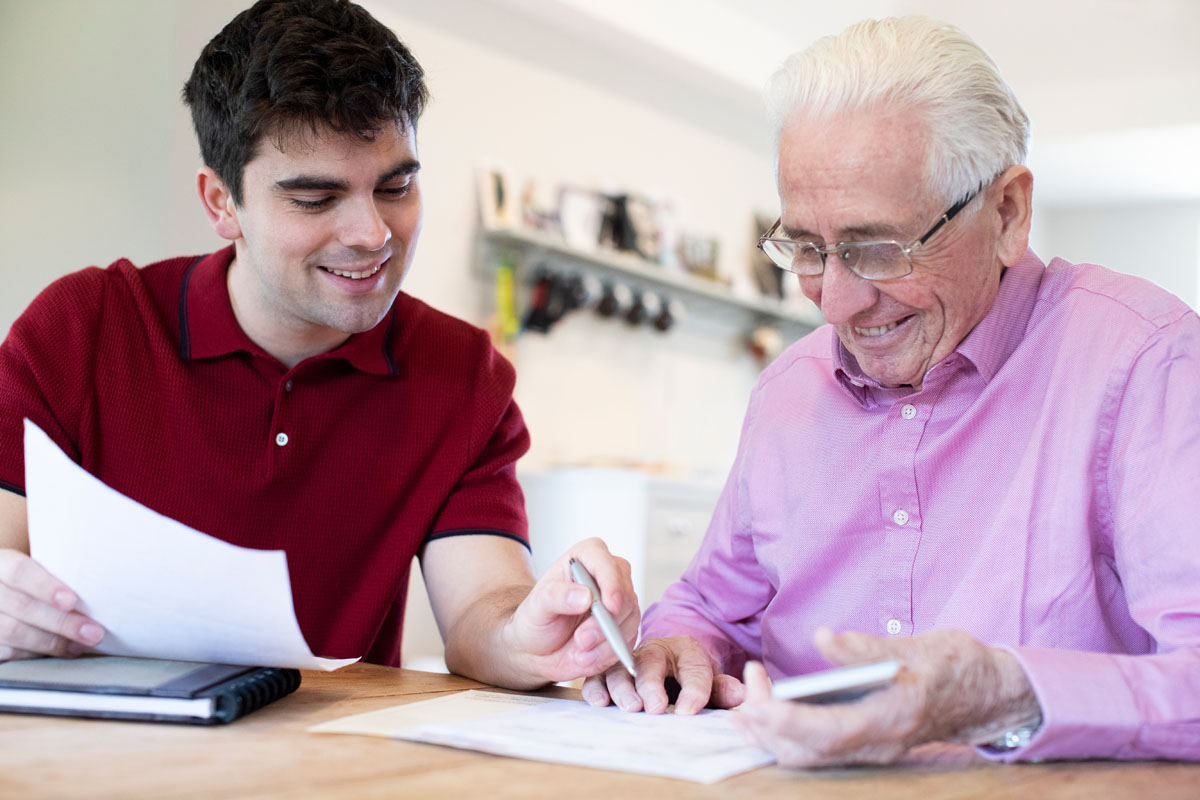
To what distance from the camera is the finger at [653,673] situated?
3.64 feet

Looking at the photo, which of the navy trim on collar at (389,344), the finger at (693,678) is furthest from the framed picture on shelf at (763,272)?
the finger at (693,678)

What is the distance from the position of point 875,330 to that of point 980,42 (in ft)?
15.9

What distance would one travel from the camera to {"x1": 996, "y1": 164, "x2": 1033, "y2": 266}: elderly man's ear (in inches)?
50.9

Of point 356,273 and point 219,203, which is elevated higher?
point 219,203

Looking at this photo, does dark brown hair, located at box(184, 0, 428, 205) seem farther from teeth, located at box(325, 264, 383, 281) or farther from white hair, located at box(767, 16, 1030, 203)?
white hair, located at box(767, 16, 1030, 203)

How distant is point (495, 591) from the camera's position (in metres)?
1.49

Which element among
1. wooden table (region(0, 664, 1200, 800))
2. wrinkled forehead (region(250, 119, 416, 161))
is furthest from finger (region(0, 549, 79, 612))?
wrinkled forehead (region(250, 119, 416, 161))

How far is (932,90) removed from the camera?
1.21 m

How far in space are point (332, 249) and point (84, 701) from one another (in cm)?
76

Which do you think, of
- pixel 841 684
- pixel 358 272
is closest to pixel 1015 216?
pixel 841 684

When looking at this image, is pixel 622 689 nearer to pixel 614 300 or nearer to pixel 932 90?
pixel 932 90

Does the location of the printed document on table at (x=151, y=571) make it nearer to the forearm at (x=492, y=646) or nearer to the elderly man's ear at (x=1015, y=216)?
the forearm at (x=492, y=646)

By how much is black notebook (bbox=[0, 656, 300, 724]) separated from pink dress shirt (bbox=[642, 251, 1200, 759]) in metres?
0.60

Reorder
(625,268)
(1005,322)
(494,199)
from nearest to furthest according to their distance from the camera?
(1005,322) < (494,199) < (625,268)
